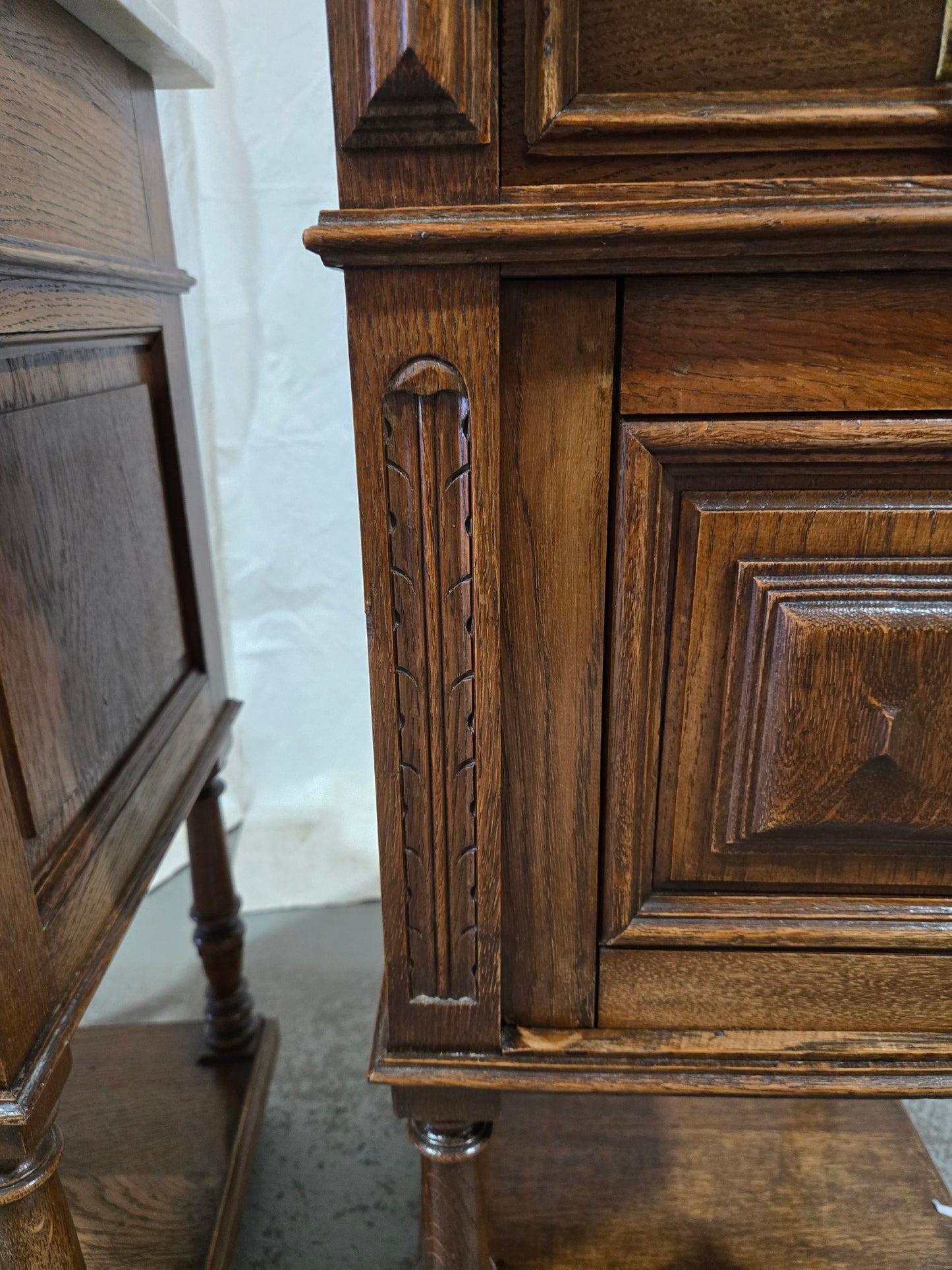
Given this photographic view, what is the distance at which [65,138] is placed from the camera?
56cm

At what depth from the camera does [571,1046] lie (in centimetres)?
49

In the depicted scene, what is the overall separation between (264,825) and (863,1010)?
0.98 m

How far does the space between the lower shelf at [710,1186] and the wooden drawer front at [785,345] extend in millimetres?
571

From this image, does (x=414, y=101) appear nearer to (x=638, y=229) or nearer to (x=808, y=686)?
(x=638, y=229)

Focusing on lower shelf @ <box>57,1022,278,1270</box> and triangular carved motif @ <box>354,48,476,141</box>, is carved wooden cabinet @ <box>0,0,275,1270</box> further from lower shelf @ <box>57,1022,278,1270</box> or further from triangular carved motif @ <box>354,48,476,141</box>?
triangular carved motif @ <box>354,48,476,141</box>

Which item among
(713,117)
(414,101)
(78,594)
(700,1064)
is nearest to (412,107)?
(414,101)

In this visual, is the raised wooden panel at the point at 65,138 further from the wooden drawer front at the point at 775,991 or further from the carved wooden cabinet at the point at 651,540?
the wooden drawer front at the point at 775,991

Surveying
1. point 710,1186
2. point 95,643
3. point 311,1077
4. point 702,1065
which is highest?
point 95,643

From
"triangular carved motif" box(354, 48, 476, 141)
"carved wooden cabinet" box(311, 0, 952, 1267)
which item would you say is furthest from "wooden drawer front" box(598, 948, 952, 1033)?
"triangular carved motif" box(354, 48, 476, 141)

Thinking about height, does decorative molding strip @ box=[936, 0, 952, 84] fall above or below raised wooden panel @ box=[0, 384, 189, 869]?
above

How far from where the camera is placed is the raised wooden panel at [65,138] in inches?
19.4

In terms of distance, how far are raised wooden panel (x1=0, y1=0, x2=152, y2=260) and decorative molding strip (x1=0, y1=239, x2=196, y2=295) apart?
0.01 meters

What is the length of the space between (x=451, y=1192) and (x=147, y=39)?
732mm

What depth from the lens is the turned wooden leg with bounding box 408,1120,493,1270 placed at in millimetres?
530
